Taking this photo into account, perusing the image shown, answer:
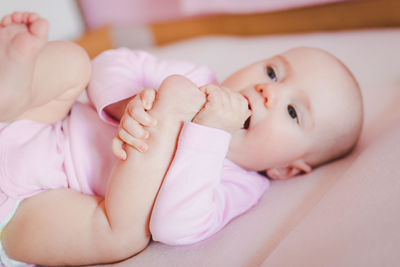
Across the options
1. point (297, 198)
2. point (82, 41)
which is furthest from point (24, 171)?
point (82, 41)

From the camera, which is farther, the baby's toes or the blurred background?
the blurred background

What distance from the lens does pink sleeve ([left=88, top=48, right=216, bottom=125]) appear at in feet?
2.69

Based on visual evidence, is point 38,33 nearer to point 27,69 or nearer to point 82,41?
point 27,69

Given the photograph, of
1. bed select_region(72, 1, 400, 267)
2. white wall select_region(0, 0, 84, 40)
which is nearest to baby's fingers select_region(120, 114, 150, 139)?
bed select_region(72, 1, 400, 267)

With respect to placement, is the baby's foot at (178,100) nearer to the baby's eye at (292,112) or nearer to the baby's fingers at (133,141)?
the baby's fingers at (133,141)

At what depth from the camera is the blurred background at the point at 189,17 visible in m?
1.41

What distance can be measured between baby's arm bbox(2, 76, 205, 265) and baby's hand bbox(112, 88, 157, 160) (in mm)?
17

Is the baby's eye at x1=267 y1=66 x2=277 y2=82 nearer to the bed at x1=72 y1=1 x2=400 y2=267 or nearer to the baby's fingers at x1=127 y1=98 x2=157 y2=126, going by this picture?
the bed at x1=72 y1=1 x2=400 y2=267

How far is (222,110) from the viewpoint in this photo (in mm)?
696

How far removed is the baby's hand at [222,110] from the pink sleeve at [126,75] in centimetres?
20

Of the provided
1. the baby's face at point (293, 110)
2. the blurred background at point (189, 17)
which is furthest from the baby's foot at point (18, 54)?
the blurred background at point (189, 17)

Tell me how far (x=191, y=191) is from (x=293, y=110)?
0.32 m

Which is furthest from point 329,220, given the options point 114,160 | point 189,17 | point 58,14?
point 58,14

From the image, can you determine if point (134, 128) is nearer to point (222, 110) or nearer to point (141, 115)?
point (141, 115)
